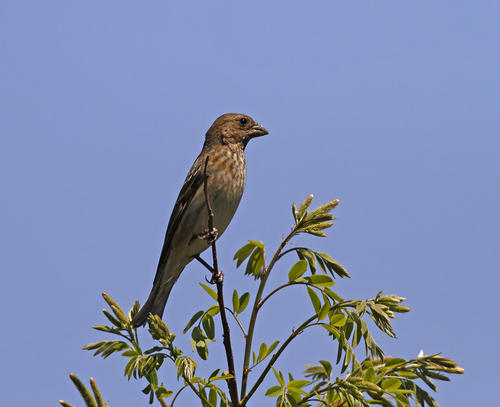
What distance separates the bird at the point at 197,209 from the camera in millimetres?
6410

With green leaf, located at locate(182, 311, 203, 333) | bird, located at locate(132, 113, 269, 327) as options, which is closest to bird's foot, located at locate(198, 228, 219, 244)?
green leaf, located at locate(182, 311, 203, 333)

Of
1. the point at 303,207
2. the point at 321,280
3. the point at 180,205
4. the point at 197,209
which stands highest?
the point at 180,205

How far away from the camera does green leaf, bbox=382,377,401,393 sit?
3291 millimetres

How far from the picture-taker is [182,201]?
680 cm

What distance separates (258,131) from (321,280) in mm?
4056

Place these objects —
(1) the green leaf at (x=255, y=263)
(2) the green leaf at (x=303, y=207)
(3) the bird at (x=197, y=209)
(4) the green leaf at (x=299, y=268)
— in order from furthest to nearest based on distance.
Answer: (3) the bird at (x=197, y=209), (1) the green leaf at (x=255, y=263), (2) the green leaf at (x=303, y=207), (4) the green leaf at (x=299, y=268)

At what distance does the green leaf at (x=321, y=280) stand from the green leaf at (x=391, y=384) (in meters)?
0.63

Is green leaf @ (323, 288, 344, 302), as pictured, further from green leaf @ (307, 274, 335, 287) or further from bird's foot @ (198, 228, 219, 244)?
Answer: bird's foot @ (198, 228, 219, 244)

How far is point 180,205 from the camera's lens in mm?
6801

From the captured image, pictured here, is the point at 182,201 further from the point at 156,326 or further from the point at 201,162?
the point at 156,326

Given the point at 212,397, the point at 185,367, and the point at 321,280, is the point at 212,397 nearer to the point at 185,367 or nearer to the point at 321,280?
the point at 185,367

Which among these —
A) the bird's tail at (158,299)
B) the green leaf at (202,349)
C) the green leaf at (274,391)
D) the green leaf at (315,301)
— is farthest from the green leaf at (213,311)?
the bird's tail at (158,299)

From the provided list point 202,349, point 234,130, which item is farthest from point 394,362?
point 234,130

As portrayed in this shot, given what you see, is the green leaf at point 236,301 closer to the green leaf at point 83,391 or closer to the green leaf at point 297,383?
the green leaf at point 297,383
